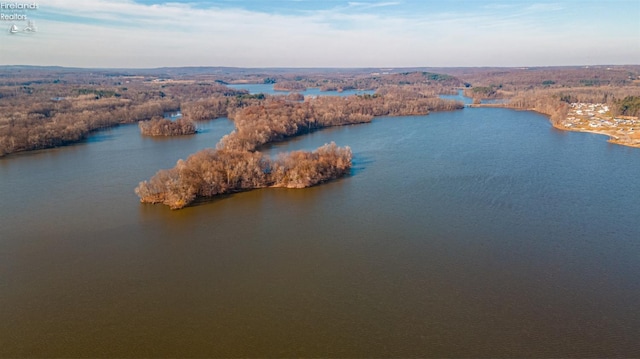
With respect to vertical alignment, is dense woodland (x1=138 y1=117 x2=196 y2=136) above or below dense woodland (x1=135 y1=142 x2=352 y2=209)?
above

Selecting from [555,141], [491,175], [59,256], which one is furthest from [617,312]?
[555,141]

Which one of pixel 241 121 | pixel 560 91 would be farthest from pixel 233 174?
pixel 560 91

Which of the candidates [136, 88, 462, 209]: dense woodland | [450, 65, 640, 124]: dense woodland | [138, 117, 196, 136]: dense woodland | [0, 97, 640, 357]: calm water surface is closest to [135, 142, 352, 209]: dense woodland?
[136, 88, 462, 209]: dense woodland

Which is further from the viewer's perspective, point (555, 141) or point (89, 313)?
point (555, 141)

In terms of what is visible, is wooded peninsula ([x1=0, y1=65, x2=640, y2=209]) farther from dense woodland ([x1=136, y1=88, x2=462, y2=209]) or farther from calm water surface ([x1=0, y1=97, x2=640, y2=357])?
calm water surface ([x1=0, y1=97, x2=640, y2=357])

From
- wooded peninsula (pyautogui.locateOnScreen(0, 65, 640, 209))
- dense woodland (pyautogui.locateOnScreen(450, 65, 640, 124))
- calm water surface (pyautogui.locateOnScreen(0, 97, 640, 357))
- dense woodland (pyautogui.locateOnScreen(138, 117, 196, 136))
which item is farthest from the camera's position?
dense woodland (pyautogui.locateOnScreen(450, 65, 640, 124))

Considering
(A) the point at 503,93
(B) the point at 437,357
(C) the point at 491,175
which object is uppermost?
(A) the point at 503,93

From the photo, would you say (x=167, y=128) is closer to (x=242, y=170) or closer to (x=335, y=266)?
(x=242, y=170)

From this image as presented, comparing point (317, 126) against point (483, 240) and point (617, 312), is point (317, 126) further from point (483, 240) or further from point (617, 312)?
point (617, 312)

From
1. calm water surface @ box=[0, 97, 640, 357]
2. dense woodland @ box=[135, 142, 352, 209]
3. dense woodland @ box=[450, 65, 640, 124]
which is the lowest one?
calm water surface @ box=[0, 97, 640, 357]

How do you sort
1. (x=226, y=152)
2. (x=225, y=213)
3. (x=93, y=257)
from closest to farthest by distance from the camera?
(x=93, y=257)
(x=225, y=213)
(x=226, y=152)
